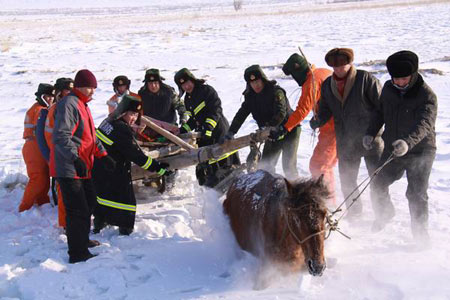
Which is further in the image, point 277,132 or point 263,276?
point 277,132

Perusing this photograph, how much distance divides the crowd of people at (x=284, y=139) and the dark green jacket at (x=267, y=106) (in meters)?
0.01

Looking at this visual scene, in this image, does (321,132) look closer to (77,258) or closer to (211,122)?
(211,122)

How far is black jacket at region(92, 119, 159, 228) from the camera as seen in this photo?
5211mm

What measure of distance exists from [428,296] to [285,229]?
4.14 ft

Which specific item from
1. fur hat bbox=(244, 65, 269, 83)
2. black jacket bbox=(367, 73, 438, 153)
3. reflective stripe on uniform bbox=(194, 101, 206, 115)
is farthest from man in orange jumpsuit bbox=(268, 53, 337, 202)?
reflective stripe on uniform bbox=(194, 101, 206, 115)

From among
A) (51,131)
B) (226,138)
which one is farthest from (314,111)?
(51,131)

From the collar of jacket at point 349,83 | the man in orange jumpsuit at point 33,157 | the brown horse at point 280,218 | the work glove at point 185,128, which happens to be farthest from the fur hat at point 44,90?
the collar of jacket at point 349,83

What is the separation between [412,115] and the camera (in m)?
4.61

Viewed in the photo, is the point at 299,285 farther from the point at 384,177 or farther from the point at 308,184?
the point at 384,177

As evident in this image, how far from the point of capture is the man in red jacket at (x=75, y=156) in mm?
4602

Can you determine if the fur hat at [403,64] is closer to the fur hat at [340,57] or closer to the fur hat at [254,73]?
the fur hat at [340,57]

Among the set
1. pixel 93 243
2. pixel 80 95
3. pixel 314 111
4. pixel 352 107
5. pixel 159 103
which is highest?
pixel 80 95

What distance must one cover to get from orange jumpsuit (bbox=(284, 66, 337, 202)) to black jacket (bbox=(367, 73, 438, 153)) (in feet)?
2.85

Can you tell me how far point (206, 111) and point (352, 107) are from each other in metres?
2.49
